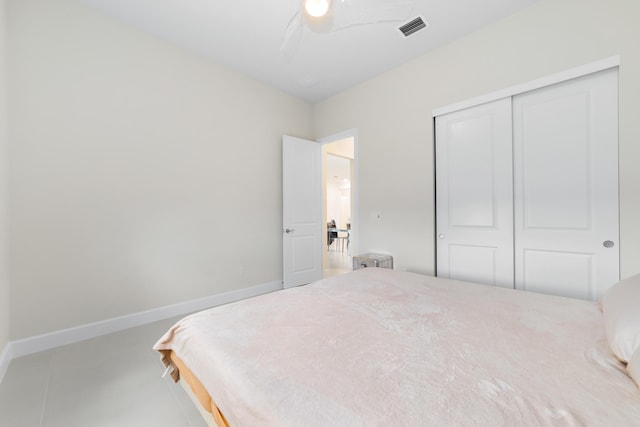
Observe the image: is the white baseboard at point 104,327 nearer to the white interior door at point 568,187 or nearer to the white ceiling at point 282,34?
the white ceiling at point 282,34

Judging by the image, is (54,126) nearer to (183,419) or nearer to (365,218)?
(183,419)

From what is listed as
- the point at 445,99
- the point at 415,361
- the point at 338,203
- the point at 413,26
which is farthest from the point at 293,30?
the point at 338,203

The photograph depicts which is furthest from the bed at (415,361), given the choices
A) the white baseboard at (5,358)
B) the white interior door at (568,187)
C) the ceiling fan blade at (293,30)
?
the ceiling fan blade at (293,30)

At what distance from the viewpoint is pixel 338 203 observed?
40.0ft

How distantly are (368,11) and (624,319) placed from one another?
2.15m

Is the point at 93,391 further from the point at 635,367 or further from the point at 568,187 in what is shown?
the point at 568,187

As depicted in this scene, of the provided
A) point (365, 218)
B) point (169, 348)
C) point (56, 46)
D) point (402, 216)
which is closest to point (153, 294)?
point (169, 348)

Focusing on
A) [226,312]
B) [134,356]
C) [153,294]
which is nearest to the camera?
[226,312]

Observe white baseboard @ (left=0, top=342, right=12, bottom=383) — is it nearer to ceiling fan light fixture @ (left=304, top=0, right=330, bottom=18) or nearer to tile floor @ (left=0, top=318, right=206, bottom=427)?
tile floor @ (left=0, top=318, right=206, bottom=427)

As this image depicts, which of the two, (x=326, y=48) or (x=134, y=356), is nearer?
(x=134, y=356)

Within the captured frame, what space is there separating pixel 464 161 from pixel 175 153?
313 centimetres

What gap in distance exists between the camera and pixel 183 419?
1.37m

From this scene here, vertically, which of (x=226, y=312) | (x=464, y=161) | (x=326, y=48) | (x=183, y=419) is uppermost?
(x=326, y=48)

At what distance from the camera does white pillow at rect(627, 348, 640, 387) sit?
0.72 meters
